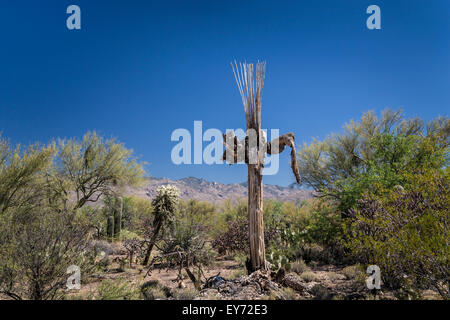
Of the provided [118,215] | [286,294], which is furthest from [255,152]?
[118,215]

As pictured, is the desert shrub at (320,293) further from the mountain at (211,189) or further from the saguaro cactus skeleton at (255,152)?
the mountain at (211,189)

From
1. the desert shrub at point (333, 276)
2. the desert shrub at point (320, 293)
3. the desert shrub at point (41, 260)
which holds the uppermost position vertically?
the desert shrub at point (41, 260)

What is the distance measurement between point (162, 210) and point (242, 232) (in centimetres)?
378

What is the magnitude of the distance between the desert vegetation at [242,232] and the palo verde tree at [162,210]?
0.05m

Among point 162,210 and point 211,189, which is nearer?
point 162,210

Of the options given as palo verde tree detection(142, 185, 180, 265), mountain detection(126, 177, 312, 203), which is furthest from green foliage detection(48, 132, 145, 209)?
mountain detection(126, 177, 312, 203)

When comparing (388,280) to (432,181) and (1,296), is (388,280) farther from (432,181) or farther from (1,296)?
(1,296)

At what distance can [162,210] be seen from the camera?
1069cm

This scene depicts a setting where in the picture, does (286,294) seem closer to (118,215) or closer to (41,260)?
(41,260)

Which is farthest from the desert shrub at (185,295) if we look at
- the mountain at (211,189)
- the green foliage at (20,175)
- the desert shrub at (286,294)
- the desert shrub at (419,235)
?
the mountain at (211,189)

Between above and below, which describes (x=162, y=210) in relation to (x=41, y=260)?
above

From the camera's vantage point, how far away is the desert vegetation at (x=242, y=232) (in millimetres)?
4906
